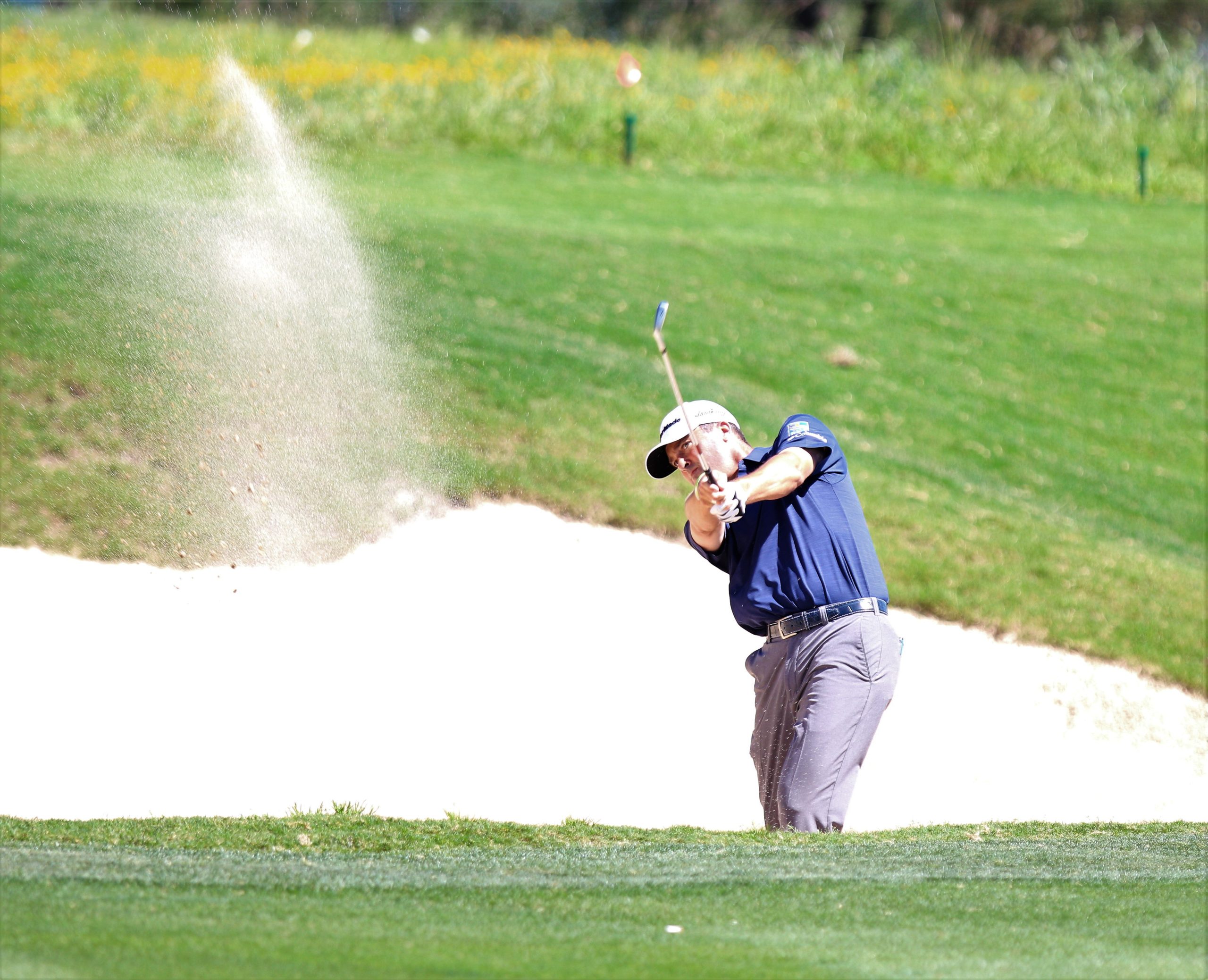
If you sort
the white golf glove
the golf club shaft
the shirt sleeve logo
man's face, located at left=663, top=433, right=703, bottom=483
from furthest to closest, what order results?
man's face, located at left=663, top=433, right=703, bottom=483 → the shirt sleeve logo → the golf club shaft → the white golf glove

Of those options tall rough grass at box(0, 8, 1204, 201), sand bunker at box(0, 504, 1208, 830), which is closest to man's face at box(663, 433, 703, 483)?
sand bunker at box(0, 504, 1208, 830)

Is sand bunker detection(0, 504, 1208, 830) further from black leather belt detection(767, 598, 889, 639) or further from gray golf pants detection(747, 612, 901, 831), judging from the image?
black leather belt detection(767, 598, 889, 639)

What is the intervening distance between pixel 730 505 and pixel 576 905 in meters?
1.51

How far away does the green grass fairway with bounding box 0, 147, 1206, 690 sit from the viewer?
9.43 meters

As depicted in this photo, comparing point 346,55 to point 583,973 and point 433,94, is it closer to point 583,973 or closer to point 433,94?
point 433,94

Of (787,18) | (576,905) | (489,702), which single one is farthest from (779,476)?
(787,18)

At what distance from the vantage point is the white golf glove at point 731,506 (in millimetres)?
4836

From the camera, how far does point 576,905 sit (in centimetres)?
392

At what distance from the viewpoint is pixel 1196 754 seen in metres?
8.45

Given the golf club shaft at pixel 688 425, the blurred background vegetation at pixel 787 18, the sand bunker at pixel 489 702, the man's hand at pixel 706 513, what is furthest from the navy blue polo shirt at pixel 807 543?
the blurred background vegetation at pixel 787 18

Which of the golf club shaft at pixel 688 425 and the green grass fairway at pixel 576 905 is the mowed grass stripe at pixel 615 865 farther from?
the golf club shaft at pixel 688 425

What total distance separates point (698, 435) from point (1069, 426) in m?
8.20

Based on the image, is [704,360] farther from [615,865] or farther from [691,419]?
[615,865]

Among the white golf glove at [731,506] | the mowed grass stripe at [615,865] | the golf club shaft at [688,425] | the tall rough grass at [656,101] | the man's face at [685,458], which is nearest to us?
the mowed grass stripe at [615,865]
